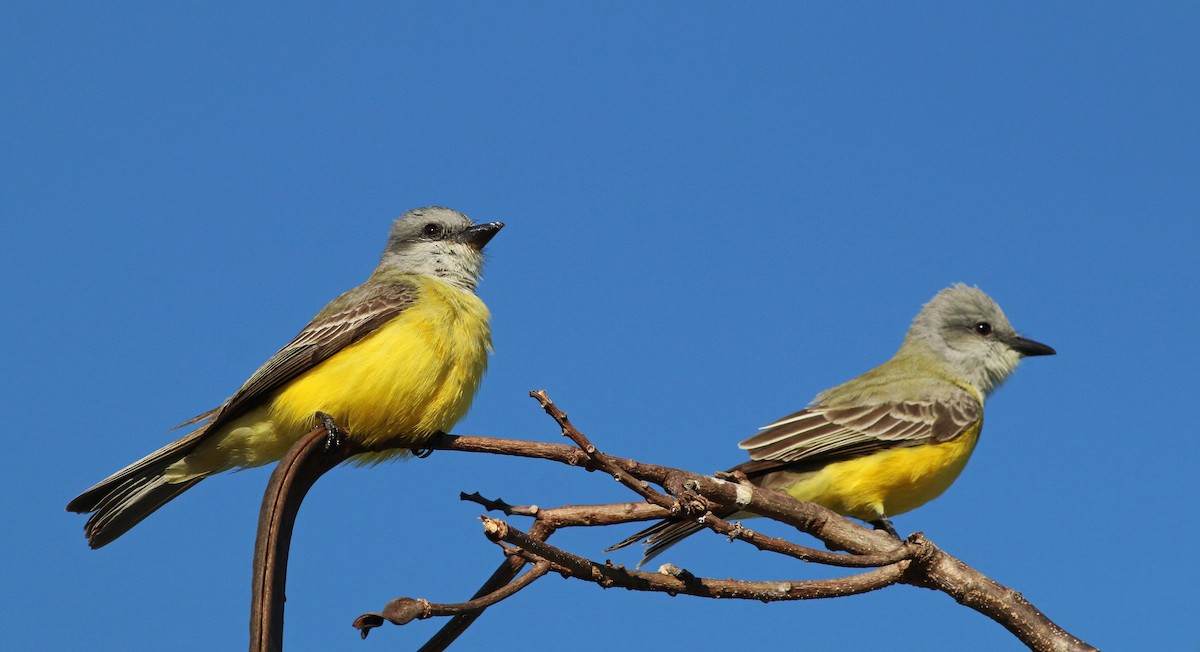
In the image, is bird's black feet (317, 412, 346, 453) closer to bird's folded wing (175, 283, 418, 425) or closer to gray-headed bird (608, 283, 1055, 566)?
bird's folded wing (175, 283, 418, 425)

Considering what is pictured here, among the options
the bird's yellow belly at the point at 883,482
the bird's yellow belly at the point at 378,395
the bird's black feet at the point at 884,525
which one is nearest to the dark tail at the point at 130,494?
the bird's yellow belly at the point at 378,395

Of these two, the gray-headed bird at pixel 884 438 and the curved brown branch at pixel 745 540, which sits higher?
the gray-headed bird at pixel 884 438

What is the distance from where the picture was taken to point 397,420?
17.3ft

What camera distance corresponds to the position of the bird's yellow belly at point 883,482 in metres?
6.59

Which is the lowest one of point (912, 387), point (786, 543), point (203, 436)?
point (786, 543)

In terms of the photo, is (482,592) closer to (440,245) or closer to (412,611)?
(412,611)

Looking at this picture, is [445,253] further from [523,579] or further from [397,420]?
[523,579]

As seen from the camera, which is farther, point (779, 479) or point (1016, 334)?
point (1016, 334)

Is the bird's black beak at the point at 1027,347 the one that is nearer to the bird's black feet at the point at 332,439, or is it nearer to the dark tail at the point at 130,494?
the bird's black feet at the point at 332,439

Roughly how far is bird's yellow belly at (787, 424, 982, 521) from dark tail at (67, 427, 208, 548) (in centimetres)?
351

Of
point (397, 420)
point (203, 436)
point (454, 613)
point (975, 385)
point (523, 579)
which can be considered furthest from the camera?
point (975, 385)

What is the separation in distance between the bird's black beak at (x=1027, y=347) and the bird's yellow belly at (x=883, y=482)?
1453 mm

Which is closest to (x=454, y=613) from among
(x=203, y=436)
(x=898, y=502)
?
(x=203, y=436)

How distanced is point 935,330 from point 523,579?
6.34 metres
